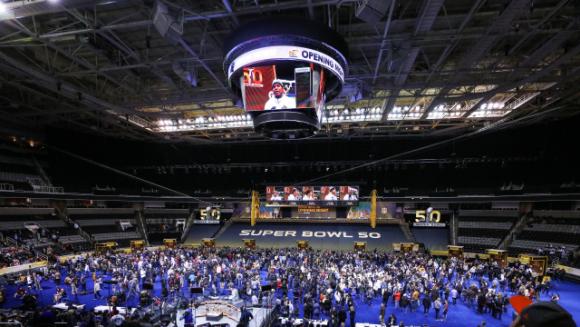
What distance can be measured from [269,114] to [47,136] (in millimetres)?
35255

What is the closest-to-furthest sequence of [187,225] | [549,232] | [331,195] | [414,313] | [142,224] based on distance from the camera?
[414,313]
[549,232]
[331,195]
[142,224]
[187,225]

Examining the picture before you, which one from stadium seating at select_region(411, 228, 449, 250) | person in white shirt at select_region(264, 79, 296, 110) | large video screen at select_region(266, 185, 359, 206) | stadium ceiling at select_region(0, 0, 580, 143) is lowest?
stadium seating at select_region(411, 228, 449, 250)

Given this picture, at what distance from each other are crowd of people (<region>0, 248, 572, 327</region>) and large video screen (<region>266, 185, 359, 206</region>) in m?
10.2

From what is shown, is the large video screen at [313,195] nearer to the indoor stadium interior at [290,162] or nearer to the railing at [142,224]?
the indoor stadium interior at [290,162]

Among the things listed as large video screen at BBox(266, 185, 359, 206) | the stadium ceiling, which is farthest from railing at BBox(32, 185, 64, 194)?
large video screen at BBox(266, 185, 359, 206)

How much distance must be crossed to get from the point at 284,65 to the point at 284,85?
0.69 metres

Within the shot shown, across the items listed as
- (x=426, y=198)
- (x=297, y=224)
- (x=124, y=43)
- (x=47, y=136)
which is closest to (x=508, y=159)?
(x=426, y=198)

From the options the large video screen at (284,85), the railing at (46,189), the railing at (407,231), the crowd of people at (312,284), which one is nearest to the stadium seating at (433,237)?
the railing at (407,231)

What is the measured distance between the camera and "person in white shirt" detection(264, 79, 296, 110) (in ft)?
38.0

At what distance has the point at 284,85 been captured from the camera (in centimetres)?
1162

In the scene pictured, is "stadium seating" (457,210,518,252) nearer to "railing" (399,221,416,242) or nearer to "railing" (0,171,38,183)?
"railing" (399,221,416,242)

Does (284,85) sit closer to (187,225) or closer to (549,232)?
(549,232)

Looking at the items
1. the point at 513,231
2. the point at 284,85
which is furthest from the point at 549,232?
the point at 284,85

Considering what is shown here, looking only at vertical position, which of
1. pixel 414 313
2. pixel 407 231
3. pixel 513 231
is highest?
pixel 513 231
